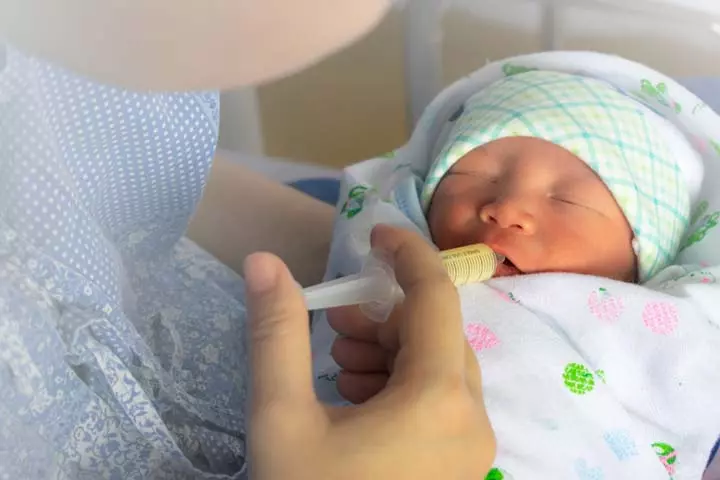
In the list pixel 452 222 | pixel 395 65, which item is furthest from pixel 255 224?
pixel 395 65

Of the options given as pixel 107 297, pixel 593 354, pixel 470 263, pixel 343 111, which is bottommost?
pixel 343 111

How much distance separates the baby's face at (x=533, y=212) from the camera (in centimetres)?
98

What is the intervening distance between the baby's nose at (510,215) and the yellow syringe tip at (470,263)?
2.4 inches

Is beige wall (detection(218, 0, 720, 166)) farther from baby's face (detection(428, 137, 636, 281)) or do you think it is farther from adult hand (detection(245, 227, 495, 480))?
adult hand (detection(245, 227, 495, 480))

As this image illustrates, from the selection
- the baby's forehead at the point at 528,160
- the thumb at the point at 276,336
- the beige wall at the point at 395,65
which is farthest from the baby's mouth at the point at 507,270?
the beige wall at the point at 395,65

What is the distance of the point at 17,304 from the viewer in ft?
1.89

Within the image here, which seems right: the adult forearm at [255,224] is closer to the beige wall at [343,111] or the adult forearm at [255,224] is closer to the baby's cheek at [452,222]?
the baby's cheek at [452,222]

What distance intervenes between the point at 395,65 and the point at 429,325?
1.33 m

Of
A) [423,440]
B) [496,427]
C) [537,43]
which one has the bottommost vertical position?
[496,427]

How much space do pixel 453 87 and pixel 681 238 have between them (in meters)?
0.44

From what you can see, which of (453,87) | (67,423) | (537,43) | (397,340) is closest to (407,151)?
(453,87)

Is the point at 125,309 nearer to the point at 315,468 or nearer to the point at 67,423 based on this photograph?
the point at 67,423

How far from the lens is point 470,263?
0.88 meters

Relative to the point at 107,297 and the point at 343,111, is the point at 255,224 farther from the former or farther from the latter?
the point at 343,111
